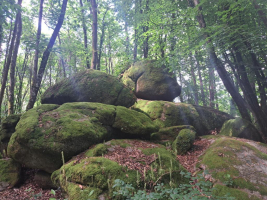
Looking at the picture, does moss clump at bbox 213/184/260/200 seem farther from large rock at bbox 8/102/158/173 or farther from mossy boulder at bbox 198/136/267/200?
large rock at bbox 8/102/158/173

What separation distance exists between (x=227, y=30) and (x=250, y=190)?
19.9 ft

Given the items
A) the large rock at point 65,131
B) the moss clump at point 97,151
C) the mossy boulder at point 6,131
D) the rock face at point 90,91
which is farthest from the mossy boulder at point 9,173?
the rock face at point 90,91

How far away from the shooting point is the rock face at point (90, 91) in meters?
9.66

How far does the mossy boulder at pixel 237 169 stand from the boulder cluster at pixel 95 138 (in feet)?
3.56

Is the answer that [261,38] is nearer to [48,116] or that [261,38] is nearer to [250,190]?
[250,190]

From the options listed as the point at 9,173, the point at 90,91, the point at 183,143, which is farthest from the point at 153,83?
the point at 9,173

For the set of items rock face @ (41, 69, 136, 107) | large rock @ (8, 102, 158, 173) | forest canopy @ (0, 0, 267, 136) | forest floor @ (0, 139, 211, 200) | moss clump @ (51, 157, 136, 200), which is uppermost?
forest canopy @ (0, 0, 267, 136)

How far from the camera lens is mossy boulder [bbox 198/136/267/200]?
400cm

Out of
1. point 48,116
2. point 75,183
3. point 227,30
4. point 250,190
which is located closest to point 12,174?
point 48,116

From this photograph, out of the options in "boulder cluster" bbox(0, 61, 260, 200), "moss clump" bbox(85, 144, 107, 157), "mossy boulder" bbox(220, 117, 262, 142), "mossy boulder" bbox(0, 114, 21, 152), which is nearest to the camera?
"boulder cluster" bbox(0, 61, 260, 200)

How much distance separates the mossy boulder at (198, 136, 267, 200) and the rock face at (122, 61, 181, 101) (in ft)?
23.1

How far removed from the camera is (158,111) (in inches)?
416

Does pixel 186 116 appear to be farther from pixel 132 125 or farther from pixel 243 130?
pixel 132 125

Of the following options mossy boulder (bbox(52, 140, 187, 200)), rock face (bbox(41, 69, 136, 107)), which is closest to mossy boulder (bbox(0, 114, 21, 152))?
rock face (bbox(41, 69, 136, 107))
